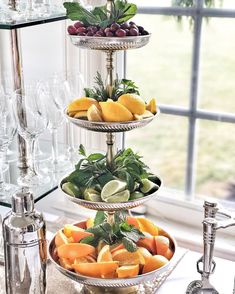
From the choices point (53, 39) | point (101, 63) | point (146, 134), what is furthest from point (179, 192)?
point (53, 39)

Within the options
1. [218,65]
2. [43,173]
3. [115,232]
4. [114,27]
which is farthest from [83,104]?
[218,65]

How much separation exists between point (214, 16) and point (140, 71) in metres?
0.25

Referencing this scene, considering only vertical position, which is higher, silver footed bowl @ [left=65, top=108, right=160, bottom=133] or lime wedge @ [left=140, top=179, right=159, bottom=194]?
silver footed bowl @ [left=65, top=108, right=160, bottom=133]

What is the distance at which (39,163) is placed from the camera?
1.30m

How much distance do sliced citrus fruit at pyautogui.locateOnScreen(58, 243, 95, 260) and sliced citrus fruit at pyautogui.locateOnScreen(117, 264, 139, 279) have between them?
0.07 m

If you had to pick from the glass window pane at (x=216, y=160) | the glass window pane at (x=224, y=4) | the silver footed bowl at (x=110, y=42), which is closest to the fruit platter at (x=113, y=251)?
the silver footed bowl at (x=110, y=42)

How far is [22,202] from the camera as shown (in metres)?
0.95

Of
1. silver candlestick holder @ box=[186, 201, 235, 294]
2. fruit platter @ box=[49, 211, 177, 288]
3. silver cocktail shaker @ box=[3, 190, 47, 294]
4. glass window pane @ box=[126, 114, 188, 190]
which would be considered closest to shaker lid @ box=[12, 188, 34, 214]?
silver cocktail shaker @ box=[3, 190, 47, 294]

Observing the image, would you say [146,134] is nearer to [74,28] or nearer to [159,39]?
[159,39]

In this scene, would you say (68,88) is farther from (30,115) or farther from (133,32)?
(133,32)

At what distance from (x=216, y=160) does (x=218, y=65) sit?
25 centimetres

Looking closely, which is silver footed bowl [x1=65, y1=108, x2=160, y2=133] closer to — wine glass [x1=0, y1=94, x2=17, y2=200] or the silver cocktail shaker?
the silver cocktail shaker

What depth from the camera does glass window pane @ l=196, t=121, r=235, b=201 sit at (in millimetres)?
1417

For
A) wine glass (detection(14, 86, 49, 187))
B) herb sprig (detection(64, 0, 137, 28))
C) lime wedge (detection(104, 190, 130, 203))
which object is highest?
herb sprig (detection(64, 0, 137, 28))
